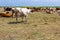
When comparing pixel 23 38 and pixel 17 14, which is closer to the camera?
pixel 23 38

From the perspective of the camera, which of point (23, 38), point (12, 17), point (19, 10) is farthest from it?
point (12, 17)

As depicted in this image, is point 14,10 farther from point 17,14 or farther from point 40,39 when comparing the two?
point 40,39

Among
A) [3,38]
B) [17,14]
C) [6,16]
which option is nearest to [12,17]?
[6,16]

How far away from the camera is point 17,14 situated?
18.0 metres

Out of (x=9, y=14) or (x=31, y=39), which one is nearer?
(x=31, y=39)

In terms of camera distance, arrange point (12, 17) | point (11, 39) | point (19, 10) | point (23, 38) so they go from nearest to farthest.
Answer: point (11, 39), point (23, 38), point (19, 10), point (12, 17)

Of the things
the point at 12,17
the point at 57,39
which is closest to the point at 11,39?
the point at 57,39

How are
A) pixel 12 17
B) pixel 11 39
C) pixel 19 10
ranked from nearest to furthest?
1. pixel 11 39
2. pixel 19 10
3. pixel 12 17

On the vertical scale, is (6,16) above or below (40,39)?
below

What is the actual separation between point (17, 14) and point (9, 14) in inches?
201

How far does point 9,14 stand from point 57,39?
1317cm

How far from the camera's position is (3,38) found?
10812mm

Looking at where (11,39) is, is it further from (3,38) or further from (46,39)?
(46,39)

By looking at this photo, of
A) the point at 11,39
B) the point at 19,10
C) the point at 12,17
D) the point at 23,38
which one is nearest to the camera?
the point at 11,39
